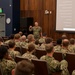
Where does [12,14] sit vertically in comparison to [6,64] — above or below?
above

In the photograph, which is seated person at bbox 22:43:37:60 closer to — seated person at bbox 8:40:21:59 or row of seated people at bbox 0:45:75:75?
row of seated people at bbox 0:45:75:75

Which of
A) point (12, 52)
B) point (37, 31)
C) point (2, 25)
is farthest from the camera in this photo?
point (2, 25)

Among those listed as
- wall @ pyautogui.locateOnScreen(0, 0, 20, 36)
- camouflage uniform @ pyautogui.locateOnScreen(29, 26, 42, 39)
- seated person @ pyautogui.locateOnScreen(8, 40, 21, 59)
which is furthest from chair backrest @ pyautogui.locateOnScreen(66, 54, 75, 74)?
wall @ pyautogui.locateOnScreen(0, 0, 20, 36)

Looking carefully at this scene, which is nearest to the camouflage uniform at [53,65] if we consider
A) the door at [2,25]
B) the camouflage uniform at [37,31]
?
the camouflage uniform at [37,31]

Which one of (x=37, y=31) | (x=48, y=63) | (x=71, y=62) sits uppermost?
(x=48, y=63)

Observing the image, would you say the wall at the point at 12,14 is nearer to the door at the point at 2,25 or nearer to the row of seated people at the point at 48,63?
the door at the point at 2,25

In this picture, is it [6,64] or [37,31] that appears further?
[37,31]

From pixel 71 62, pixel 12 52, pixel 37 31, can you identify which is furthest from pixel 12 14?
pixel 71 62

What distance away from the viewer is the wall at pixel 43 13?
14.7m

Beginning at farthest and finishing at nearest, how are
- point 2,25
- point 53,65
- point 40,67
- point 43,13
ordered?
point 2,25, point 43,13, point 53,65, point 40,67

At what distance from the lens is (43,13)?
50.0 feet

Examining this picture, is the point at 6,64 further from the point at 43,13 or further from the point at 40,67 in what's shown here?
the point at 43,13

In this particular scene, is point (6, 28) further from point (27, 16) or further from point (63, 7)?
point (63, 7)

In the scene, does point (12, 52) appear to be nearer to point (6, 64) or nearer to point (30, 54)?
point (30, 54)
